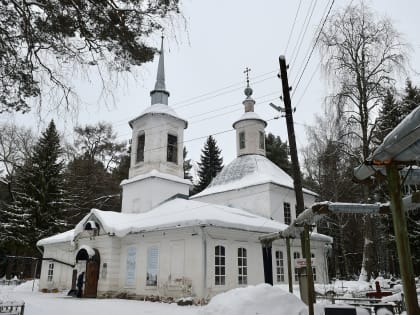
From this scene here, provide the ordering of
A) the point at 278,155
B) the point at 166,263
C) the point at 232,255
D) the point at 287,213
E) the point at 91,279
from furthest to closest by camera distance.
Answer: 1. the point at 278,155
2. the point at 287,213
3. the point at 91,279
4. the point at 232,255
5. the point at 166,263

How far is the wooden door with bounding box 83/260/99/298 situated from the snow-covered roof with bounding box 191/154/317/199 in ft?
27.7

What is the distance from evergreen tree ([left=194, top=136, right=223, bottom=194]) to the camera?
44.2 metres

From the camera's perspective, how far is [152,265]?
1653cm

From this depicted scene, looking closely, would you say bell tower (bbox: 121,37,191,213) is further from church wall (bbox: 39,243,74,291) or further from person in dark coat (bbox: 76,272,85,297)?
person in dark coat (bbox: 76,272,85,297)

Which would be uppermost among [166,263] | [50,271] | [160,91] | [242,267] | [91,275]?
[160,91]

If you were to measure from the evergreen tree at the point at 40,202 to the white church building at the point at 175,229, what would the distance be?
18.3ft

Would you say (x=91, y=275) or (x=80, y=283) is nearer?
(x=91, y=275)

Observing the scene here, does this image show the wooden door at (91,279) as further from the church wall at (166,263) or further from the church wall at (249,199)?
the church wall at (249,199)

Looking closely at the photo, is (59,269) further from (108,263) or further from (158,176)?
(158,176)

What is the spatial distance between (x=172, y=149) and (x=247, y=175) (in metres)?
4.94

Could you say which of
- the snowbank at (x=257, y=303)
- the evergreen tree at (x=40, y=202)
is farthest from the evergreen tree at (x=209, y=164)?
the snowbank at (x=257, y=303)

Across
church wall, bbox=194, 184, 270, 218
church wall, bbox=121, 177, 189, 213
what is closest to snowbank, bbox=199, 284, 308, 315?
church wall, bbox=194, 184, 270, 218

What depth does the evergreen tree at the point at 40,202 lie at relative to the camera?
98.0 ft

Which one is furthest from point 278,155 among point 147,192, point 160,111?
point 147,192
